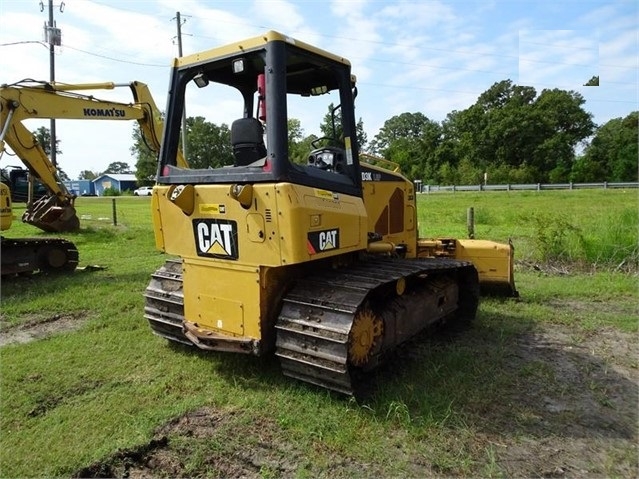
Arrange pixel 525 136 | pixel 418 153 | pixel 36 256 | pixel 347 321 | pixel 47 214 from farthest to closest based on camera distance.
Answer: pixel 418 153, pixel 525 136, pixel 47 214, pixel 36 256, pixel 347 321

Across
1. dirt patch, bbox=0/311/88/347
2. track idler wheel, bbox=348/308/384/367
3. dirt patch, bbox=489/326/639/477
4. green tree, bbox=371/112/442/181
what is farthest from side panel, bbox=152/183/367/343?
green tree, bbox=371/112/442/181

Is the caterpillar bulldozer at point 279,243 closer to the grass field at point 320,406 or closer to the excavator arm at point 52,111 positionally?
the grass field at point 320,406

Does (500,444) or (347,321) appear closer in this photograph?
(500,444)

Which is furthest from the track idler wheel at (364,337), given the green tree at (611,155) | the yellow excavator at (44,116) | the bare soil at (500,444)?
the green tree at (611,155)

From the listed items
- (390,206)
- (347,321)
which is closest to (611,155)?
(390,206)

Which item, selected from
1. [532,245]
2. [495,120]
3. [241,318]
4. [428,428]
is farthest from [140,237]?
[495,120]

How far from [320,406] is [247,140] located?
206cm

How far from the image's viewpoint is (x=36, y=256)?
8922 millimetres

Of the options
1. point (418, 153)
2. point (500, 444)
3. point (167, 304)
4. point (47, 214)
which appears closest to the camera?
point (500, 444)

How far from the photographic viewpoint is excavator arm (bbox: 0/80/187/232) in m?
8.76

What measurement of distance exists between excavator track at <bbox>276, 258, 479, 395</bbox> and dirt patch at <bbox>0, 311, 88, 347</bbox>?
130 inches

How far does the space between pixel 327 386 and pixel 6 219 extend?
287 inches

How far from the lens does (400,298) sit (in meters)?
4.35

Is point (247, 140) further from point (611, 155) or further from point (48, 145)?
point (611, 155)
